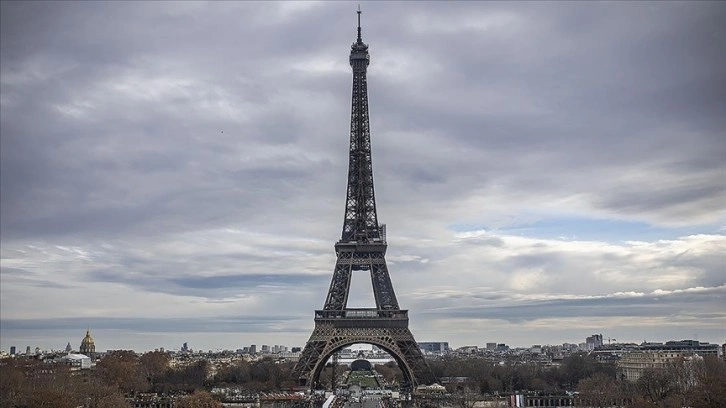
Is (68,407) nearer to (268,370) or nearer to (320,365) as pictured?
(320,365)

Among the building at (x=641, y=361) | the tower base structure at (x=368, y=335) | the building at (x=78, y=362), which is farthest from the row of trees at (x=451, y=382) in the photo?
the building at (x=78, y=362)

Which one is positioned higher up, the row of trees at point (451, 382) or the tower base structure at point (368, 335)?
the tower base structure at point (368, 335)

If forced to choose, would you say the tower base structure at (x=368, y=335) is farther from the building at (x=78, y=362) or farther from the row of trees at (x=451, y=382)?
the building at (x=78, y=362)

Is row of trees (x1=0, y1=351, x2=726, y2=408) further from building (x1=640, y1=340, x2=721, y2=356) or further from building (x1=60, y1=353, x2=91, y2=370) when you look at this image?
building (x1=640, y1=340, x2=721, y2=356)

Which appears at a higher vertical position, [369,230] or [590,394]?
[369,230]

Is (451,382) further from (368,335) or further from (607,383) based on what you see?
(368,335)

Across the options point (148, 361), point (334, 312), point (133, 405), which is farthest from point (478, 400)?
point (148, 361)

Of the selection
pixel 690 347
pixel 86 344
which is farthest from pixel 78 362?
pixel 690 347
